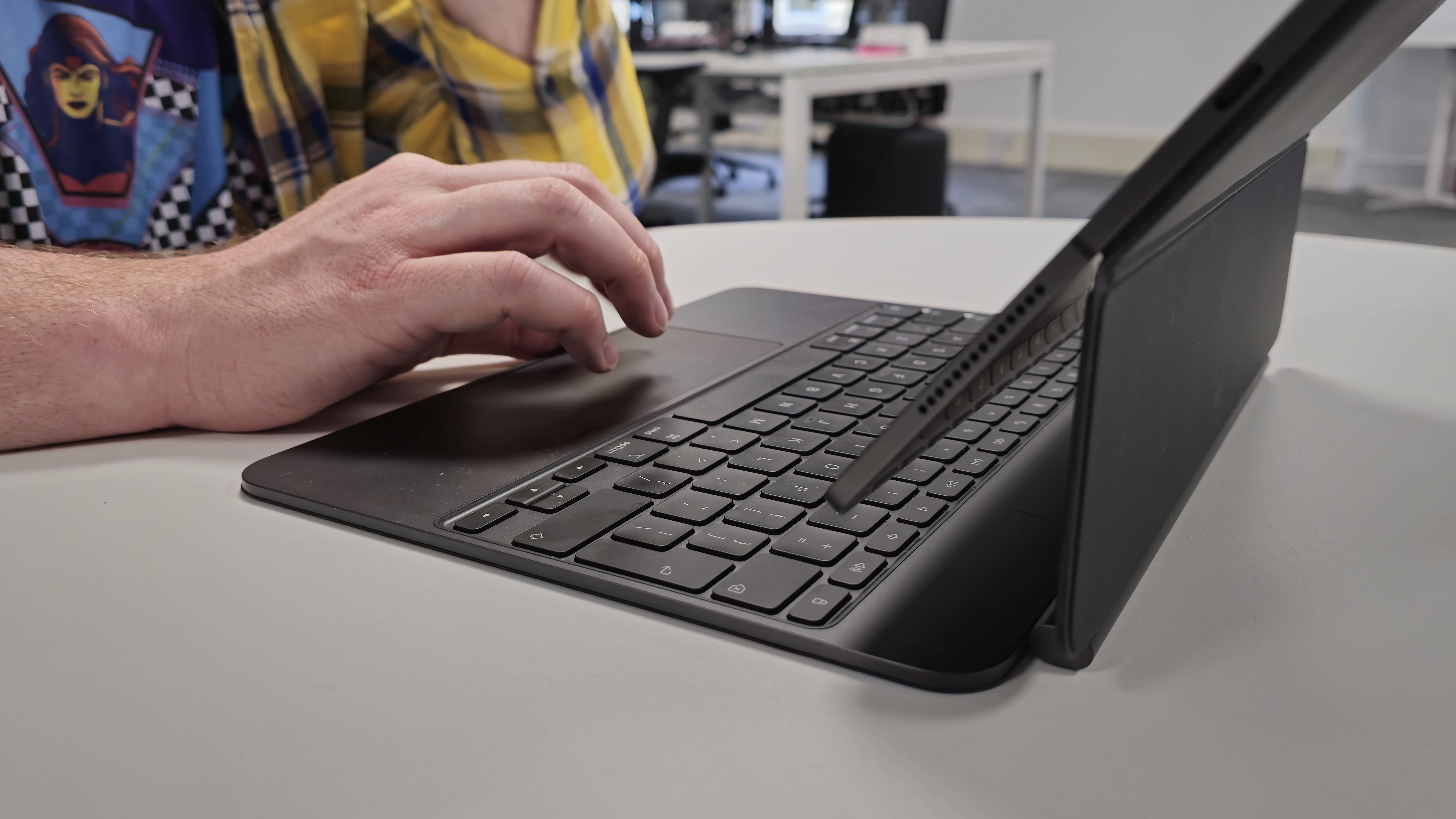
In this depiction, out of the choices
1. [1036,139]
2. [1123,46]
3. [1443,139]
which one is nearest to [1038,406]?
[1036,139]

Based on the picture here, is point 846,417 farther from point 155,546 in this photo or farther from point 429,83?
point 429,83

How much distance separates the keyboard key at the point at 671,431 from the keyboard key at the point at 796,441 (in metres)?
0.03

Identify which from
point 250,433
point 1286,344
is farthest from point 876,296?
point 250,433

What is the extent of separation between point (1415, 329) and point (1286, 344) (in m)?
0.09

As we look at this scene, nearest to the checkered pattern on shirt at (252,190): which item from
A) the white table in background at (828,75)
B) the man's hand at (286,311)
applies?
the man's hand at (286,311)

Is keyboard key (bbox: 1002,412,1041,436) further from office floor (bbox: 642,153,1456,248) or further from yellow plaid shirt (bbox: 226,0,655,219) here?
office floor (bbox: 642,153,1456,248)

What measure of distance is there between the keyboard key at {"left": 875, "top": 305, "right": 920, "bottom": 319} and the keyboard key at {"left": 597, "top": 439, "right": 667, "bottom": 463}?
23 cm

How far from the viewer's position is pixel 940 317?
0.57m

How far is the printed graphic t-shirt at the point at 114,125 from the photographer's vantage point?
0.66 meters

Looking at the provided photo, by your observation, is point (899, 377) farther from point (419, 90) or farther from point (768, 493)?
point (419, 90)

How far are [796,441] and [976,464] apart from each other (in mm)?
67

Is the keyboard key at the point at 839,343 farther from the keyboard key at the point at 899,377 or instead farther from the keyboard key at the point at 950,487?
the keyboard key at the point at 950,487

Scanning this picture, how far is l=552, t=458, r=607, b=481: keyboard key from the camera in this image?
36cm

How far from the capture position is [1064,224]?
0.89 m
